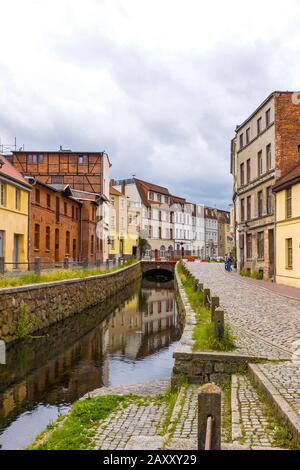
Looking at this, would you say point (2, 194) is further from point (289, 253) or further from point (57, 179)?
point (57, 179)

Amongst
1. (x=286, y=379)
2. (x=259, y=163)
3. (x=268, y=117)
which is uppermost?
(x=268, y=117)

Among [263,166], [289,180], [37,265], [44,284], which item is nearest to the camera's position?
[44,284]

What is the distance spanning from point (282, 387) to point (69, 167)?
40.3 metres

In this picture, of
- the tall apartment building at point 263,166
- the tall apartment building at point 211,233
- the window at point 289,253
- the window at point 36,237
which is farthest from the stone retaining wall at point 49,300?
the tall apartment building at point 211,233

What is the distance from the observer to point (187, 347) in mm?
8195

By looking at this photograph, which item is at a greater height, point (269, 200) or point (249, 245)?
point (269, 200)

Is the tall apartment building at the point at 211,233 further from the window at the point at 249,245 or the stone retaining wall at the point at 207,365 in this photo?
the stone retaining wall at the point at 207,365

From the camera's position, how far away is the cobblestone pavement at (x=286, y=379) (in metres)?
5.47

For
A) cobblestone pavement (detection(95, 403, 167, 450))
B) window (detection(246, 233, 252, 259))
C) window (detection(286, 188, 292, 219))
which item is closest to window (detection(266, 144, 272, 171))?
window (detection(286, 188, 292, 219))

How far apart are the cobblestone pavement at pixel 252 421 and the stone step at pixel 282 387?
151 mm

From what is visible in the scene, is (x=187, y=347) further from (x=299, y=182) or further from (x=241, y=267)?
(x=241, y=267)

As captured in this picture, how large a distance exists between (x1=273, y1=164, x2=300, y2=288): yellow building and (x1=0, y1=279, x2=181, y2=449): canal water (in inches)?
258

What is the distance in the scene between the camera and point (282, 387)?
19.5 ft

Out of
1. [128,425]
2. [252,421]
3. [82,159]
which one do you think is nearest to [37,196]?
[82,159]
